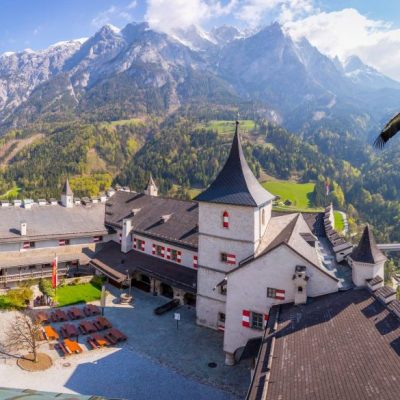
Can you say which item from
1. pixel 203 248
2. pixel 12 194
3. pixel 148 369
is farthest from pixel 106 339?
pixel 12 194

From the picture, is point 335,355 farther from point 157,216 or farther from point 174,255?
point 157,216

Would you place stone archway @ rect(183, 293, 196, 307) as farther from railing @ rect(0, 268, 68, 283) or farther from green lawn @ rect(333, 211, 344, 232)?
green lawn @ rect(333, 211, 344, 232)

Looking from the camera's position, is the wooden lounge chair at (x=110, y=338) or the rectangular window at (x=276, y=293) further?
the wooden lounge chair at (x=110, y=338)

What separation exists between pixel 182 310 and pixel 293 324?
56.6ft

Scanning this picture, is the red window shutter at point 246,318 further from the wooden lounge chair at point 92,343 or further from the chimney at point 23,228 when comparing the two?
the chimney at point 23,228

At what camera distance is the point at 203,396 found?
80.2 feet

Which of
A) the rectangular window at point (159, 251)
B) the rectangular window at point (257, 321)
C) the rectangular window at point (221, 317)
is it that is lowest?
the rectangular window at point (221, 317)

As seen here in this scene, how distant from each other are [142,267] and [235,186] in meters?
15.5

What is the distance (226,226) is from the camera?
104ft

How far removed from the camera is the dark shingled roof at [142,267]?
123 ft

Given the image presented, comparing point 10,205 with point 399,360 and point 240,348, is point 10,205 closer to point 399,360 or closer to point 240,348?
point 240,348

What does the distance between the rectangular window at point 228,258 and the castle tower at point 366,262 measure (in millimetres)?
9408

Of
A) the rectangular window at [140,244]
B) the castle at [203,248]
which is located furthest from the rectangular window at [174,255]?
the rectangular window at [140,244]

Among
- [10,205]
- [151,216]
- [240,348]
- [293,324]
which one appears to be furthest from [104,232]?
[293,324]
